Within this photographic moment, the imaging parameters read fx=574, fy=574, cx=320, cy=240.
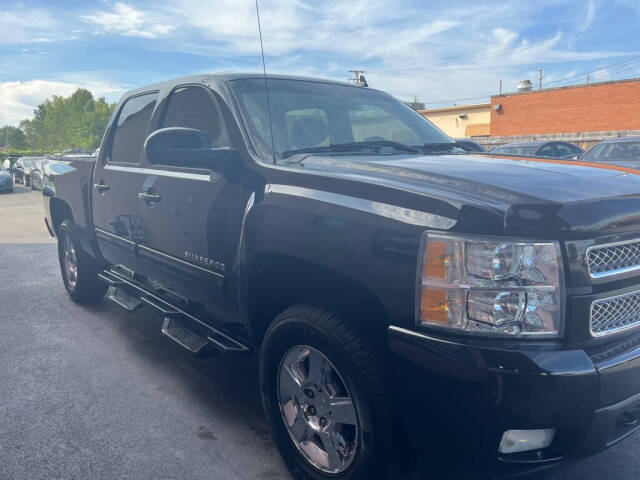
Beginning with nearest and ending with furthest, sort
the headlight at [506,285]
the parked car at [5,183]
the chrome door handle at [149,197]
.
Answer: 1. the headlight at [506,285]
2. the chrome door handle at [149,197]
3. the parked car at [5,183]

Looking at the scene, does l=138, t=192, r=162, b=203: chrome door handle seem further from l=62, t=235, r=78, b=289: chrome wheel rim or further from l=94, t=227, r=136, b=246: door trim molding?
l=62, t=235, r=78, b=289: chrome wheel rim

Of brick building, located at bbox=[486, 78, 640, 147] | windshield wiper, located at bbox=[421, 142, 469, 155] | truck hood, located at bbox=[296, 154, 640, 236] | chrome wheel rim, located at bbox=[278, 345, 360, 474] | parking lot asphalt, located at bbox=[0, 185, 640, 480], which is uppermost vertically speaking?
brick building, located at bbox=[486, 78, 640, 147]

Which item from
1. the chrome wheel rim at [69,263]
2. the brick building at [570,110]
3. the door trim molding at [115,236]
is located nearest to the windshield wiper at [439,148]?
the door trim molding at [115,236]

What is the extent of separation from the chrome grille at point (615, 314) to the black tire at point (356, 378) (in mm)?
761

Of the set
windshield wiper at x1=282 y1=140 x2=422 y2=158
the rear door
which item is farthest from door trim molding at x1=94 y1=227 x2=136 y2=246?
windshield wiper at x1=282 y1=140 x2=422 y2=158

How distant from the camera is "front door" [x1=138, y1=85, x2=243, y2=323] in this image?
293cm

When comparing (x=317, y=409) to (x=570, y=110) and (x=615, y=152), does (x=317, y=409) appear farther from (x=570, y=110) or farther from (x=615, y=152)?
(x=570, y=110)

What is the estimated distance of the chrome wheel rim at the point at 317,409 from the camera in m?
2.33

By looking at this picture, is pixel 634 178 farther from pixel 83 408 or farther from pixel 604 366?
pixel 83 408

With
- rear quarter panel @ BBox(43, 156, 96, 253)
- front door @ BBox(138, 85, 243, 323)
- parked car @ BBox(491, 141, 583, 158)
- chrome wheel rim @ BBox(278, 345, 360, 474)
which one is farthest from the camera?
parked car @ BBox(491, 141, 583, 158)

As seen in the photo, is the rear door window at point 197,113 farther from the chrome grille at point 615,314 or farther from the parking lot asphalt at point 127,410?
the chrome grille at point 615,314

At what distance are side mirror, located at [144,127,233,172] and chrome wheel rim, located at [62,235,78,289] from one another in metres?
2.97

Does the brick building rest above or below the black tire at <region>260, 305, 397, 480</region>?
above

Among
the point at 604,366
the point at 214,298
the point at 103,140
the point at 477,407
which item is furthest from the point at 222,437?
the point at 103,140
